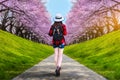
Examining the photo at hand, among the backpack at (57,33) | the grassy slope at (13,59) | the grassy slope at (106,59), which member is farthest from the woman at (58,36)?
the grassy slope at (106,59)

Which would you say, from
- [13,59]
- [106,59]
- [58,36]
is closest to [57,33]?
[58,36]

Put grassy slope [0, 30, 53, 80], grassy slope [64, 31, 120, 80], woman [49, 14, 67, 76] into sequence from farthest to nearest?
grassy slope [64, 31, 120, 80] → grassy slope [0, 30, 53, 80] → woman [49, 14, 67, 76]

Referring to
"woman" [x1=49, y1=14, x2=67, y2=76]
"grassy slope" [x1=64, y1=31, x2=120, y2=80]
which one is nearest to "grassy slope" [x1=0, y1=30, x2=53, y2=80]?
"woman" [x1=49, y1=14, x2=67, y2=76]

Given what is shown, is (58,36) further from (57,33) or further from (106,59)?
(106,59)

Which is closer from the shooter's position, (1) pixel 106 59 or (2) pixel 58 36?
(2) pixel 58 36

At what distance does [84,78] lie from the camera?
13.8 meters

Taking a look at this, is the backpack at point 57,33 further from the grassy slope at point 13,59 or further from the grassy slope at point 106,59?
the grassy slope at point 106,59

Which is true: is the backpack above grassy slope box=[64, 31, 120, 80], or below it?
above

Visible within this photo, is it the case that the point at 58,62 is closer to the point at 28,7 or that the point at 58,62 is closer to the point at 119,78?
the point at 119,78

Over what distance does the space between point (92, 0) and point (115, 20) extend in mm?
20799

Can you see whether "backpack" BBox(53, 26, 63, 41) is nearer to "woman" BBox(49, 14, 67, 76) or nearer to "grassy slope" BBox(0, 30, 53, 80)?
"woman" BBox(49, 14, 67, 76)

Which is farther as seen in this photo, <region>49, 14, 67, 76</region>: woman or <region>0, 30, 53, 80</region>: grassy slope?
<region>0, 30, 53, 80</region>: grassy slope

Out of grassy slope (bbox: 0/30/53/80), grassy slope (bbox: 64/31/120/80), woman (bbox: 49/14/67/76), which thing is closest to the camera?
woman (bbox: 49/14/67/76)

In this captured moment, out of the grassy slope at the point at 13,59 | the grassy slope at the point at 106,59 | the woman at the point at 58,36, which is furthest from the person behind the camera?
the grassy slope at the point at 106,59
